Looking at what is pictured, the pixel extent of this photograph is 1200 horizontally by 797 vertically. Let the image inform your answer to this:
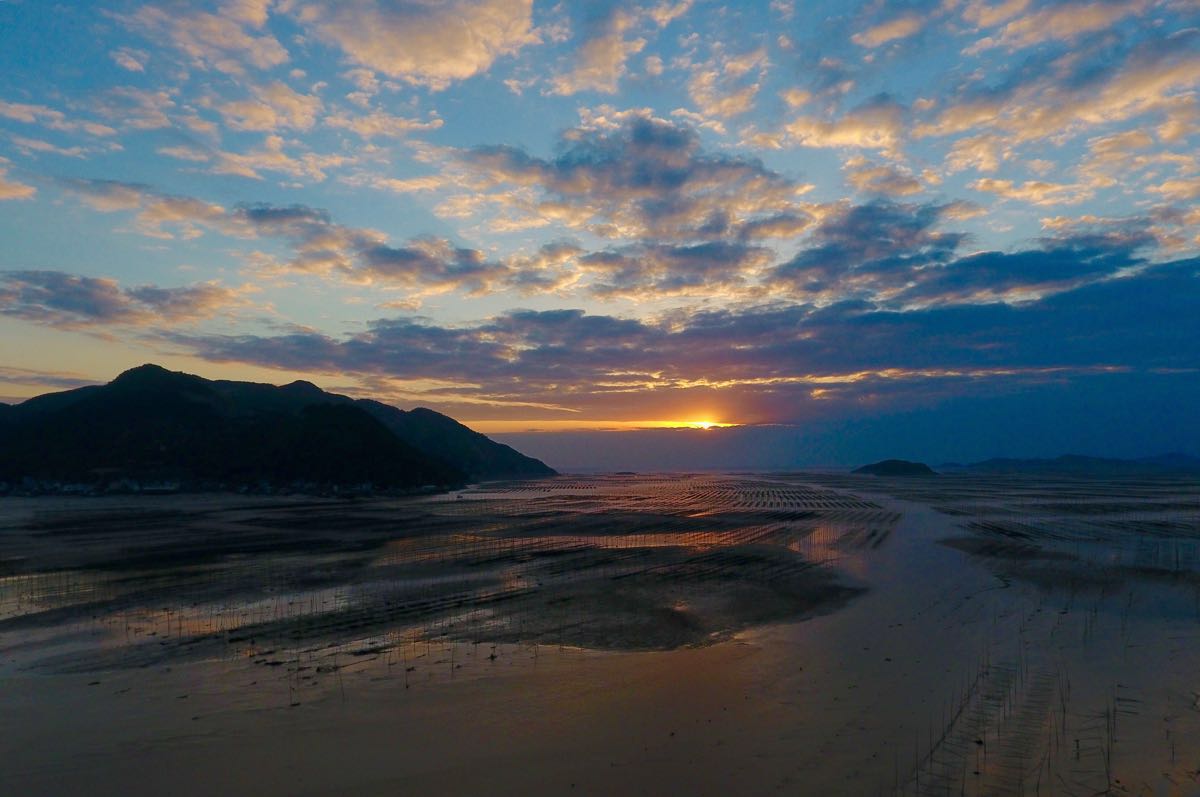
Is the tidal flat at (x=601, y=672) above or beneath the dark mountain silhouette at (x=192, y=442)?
beneath

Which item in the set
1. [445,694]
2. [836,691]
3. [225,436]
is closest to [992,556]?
[836,691]

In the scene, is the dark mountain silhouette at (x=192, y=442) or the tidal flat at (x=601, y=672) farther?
the dark mountain silhouette at (x=192, y=442)

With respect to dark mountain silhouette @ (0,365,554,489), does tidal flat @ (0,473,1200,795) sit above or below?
below

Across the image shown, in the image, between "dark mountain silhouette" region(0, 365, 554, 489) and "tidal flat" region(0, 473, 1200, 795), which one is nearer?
"tidal flat" region(0, 473, 1200, 795)

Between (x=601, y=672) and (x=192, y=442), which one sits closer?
(x=601, y=672)
